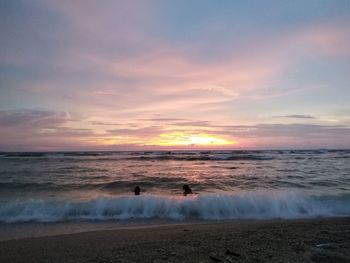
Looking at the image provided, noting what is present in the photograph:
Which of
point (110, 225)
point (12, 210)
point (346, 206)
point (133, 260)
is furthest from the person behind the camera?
point (346, 206)

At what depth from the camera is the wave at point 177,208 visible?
10875 mm

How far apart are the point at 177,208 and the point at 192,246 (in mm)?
5221

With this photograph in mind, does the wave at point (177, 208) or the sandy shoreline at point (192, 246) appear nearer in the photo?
the sandy shoreline at point (192, 246)

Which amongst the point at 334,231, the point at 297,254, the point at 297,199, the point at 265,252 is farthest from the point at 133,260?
the point at 297,199

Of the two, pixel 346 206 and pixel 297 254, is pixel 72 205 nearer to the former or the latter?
pixel 297 254

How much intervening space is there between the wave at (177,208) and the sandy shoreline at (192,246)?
9.32ft

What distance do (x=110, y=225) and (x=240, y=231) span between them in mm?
4068

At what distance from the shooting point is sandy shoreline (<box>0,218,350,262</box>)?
559 cm

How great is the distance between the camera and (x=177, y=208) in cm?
1142

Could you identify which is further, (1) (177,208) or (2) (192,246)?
(1) (177,208)

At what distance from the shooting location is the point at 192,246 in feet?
20.4

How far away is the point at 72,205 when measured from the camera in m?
11.6

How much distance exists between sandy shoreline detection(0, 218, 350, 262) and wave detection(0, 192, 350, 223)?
284cm

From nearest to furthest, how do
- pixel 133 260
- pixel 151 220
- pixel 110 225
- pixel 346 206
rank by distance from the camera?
pixel 133 260 → pixel 110 225 → pixel 151 220 → pixel 346 206
